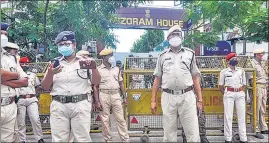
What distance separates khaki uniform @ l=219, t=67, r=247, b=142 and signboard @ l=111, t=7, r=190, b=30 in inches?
731

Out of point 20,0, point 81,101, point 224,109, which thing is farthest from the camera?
point 20,0

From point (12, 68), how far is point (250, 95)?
4734 millimetres

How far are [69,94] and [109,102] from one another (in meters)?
2.37

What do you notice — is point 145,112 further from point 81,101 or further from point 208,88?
point 81,101

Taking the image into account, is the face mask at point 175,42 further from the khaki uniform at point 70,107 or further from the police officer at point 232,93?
the police officer at point 232,93

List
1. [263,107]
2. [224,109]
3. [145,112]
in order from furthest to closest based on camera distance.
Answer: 1. [263,107]
2. [145,112]
3. [224,109]

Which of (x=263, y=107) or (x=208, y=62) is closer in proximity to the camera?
(x=208, y=62)

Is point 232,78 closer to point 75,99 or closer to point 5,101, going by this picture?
point 75,99

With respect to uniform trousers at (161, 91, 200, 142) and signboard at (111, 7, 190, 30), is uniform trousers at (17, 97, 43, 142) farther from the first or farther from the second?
signboard at (111, 7, 190, 30)

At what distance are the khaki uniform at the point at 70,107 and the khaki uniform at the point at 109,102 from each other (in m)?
2.21

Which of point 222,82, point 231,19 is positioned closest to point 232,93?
point 222,82

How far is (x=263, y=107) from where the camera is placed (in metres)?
7.84

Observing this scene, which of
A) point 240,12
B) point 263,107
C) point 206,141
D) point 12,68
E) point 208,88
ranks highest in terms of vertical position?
point 240,12

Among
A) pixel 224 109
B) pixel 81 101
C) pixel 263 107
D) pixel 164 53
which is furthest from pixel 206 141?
pixel 81 101
